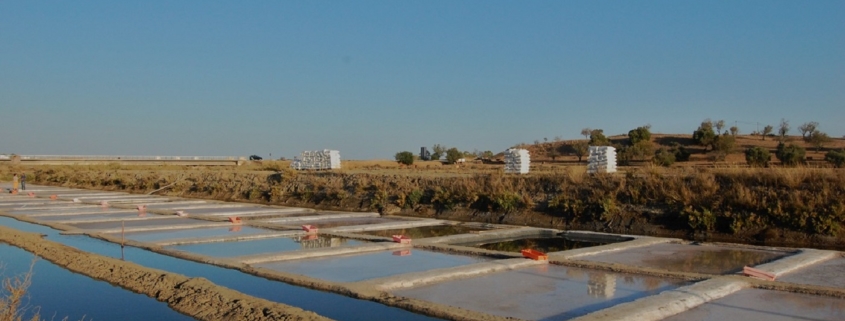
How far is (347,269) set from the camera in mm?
8867

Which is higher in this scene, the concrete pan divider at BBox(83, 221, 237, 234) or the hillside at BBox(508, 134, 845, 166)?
the hillside at BBox(508, 134, 845, 166)

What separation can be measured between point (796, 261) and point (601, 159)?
1437 cm

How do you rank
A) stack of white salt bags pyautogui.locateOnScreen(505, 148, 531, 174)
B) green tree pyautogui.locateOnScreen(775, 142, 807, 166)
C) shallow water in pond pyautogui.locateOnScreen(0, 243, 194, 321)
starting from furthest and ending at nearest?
1. green tree pyautogui.locateOnScreen(775, 142, 807, 166)
2. stack of white salt bags pyautogui.locateOnScreen(505, 148, 531, 174)
3. shallow water in pond pyautogui.locateOnScreen(0, 243, 194, 321)

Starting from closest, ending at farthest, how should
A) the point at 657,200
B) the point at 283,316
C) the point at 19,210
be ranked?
the point at 283,316
the point at 657,200
the point at 19,210

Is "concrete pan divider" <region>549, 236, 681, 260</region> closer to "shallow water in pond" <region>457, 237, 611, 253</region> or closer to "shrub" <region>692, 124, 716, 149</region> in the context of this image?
"shallow water in pond" <region>457, 237, 611, 253</region>

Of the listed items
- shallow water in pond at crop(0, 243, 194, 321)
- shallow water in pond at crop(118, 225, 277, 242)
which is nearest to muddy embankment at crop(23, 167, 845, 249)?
shallow water in pond at crop(118, 225, 277, 242)

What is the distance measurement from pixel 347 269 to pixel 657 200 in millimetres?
9064

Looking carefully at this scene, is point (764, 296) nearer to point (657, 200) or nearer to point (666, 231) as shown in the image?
point (666, 231)

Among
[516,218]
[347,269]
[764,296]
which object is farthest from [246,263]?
[516,218]

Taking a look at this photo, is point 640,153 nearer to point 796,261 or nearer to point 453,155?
point 453,155

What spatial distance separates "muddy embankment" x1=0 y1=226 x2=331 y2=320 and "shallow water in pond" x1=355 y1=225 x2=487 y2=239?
552cm

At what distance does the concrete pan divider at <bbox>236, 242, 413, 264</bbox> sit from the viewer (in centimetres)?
940

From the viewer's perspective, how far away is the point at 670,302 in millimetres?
6453

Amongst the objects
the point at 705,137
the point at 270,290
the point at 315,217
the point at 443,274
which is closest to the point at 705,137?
the point at 705,137
